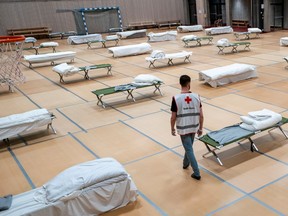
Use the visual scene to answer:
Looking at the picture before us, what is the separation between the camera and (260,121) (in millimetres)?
6227

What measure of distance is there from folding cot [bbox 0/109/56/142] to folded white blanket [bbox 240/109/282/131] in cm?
470

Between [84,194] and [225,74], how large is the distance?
7754mm

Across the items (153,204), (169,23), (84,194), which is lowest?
(153,204)

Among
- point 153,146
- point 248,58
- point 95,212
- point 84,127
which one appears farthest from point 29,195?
point 248,58

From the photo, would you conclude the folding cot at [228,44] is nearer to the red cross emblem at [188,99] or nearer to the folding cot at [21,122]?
the folding cot at [21,122]

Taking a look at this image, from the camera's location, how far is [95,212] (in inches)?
182

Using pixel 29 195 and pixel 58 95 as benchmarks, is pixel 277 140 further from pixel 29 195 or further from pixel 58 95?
pixel 58 95

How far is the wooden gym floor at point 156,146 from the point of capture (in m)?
4.86

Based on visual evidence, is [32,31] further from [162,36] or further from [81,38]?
[162,36]

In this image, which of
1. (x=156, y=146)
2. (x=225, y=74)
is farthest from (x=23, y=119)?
(x=225, y=74)

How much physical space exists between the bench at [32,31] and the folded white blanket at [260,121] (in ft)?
87.9

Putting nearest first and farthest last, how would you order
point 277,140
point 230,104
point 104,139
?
point 277,140 → point 104,139 → point 230,104

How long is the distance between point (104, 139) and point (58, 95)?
4.89 metres

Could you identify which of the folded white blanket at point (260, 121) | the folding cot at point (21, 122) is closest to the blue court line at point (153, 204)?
the folded white blanket at point (260, 121)
